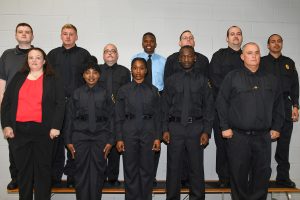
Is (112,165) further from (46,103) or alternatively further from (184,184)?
(46,103)

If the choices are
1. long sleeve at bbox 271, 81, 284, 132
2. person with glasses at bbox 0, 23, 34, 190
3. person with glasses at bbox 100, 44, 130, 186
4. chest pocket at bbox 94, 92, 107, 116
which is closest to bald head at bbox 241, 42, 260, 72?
long sleeve at bbox 271, 81, 284, 132

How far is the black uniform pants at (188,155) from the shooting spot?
10.6 ft

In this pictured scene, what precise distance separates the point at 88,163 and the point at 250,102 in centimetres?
182

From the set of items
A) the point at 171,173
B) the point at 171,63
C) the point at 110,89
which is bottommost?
the point at 171,173

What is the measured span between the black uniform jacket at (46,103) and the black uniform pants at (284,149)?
2883mm

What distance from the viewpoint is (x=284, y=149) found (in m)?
4.11

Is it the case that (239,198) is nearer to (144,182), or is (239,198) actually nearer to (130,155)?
(144,182)

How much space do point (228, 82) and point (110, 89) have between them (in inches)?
55.6

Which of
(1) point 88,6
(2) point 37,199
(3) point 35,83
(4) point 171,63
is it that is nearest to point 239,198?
(4) point 171,63

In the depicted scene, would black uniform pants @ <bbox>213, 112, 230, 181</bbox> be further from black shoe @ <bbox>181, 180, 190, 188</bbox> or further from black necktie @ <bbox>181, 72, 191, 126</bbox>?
black necktie @ <bbox>181, 72, 191, 126</bbox>

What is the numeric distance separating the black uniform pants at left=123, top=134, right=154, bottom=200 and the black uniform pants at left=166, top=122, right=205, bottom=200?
234 millimetres

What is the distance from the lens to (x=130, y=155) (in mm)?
3221

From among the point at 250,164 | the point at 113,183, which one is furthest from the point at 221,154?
the point at 113,183

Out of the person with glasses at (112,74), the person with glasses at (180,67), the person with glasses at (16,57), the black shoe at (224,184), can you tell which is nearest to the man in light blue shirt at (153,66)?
the person with glasses at (180,67)
